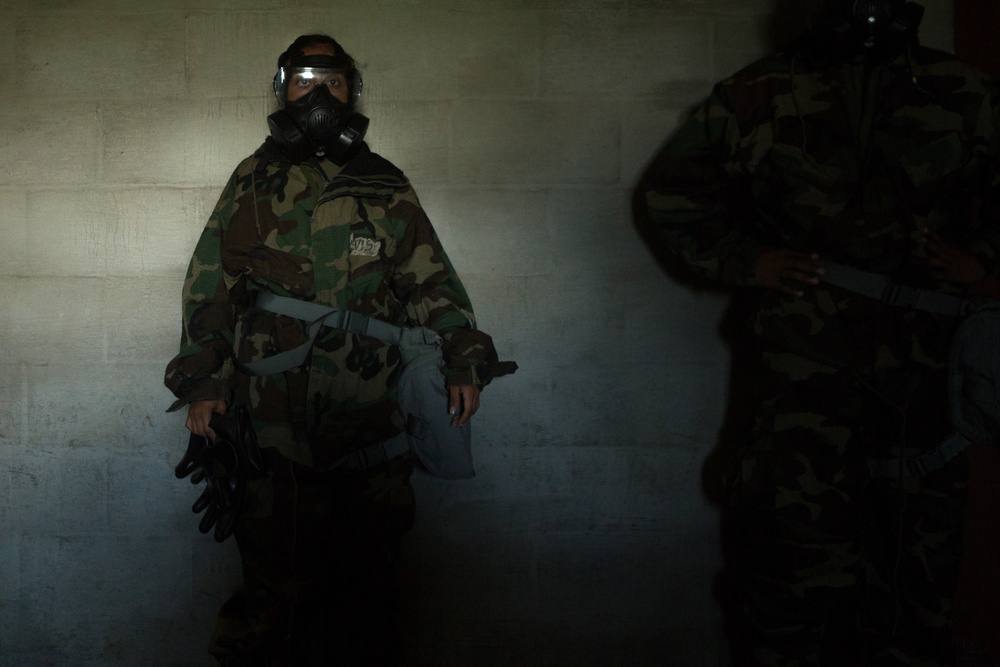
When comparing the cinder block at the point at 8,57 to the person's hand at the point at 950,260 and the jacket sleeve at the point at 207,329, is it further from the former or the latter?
the person's hand at the point at 950,260

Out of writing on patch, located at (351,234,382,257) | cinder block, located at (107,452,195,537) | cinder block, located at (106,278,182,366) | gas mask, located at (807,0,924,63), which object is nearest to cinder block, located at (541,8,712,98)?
gas mask, located at (807,0,924,63)

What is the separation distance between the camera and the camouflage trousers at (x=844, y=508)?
178 centimetres

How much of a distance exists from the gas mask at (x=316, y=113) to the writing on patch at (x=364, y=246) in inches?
8.2

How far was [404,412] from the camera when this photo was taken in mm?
1919

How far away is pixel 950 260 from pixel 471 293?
3.99ft

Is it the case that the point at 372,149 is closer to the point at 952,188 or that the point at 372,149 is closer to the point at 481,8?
the point at 481,8

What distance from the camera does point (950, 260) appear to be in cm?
176

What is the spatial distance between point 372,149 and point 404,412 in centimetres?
79

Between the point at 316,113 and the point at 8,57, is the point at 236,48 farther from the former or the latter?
the point at 8,57

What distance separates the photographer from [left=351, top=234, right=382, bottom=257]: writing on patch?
74.8 inches

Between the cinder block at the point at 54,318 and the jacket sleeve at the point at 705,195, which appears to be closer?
the jacket sleeve at the point at 705,195

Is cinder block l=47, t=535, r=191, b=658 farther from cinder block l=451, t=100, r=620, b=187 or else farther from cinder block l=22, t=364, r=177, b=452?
cinder block l=451, t=100, r=620, b=187

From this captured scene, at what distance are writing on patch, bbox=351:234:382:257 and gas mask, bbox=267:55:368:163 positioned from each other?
208 mm

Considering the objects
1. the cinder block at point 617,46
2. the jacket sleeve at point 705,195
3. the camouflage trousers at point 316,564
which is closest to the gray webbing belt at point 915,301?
the jacket sleeve at point 705,195
